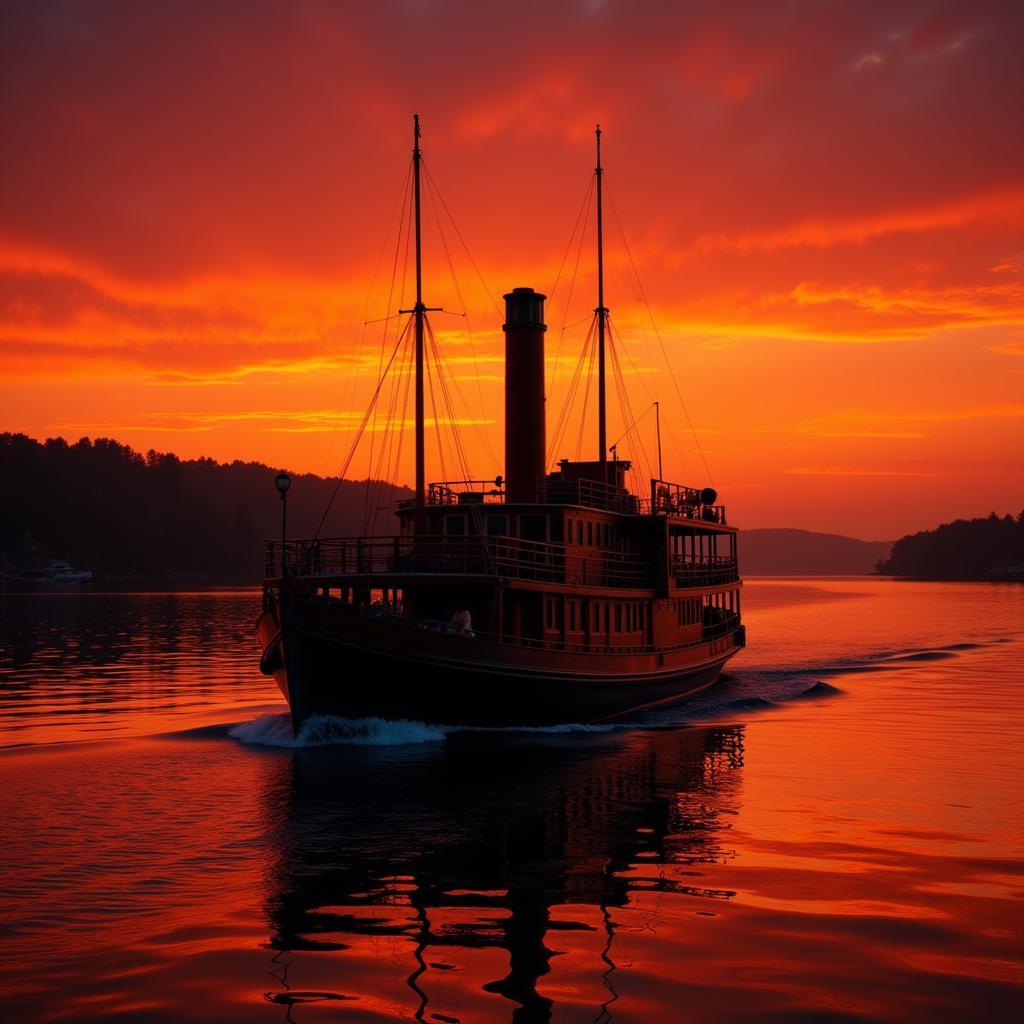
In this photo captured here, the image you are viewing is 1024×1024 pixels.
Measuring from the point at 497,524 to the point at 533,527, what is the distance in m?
1.13

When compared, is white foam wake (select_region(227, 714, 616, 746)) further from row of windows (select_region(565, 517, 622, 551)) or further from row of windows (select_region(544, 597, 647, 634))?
row of windows (select_region(565, 517, 622, 551))

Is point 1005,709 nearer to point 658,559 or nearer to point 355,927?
point 658,559

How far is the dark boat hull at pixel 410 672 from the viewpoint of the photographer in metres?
29.0

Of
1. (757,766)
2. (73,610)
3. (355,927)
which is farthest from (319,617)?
(73,610)

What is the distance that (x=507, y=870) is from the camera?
56.9ft

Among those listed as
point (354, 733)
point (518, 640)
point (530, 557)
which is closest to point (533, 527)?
point (530, 557)

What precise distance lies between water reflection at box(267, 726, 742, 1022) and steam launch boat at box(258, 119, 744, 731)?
2.04 meters

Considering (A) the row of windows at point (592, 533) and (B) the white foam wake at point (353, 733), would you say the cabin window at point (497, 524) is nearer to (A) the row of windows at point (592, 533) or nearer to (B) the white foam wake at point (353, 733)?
(A) the row of windows at point (592, 533)

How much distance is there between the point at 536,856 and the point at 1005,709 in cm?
2703

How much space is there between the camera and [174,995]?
12.0m

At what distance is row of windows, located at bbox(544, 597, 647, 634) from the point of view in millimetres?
34181

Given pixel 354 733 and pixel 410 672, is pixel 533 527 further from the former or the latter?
pixel 354 733

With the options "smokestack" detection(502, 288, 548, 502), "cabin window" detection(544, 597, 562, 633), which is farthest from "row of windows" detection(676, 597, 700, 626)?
"cabin window" detection(544, 597, 562, 633)

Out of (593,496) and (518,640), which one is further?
(593,496)
